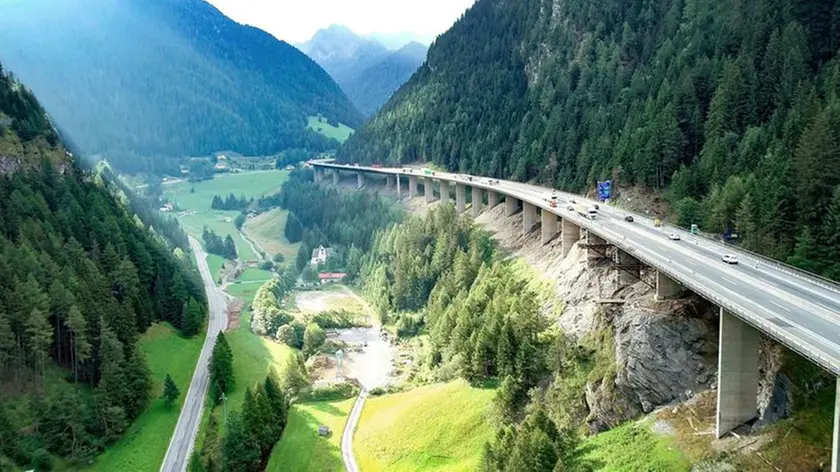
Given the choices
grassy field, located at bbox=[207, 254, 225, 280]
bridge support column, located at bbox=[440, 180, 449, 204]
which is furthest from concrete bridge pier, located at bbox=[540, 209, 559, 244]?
grassy field, located at bbox=[207, 254, 225, 280]

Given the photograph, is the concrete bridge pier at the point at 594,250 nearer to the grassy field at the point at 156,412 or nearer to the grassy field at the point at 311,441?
the grassy field at the point at 311,441

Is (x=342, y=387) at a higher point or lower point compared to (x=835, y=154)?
lower

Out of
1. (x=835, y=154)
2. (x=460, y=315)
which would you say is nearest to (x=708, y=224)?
(x=835, y=154)

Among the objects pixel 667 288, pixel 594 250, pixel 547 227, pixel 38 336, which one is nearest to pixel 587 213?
pixel 547 227

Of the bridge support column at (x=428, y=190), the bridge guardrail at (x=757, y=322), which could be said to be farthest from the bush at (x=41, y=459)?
the bridge support column at (x=428, y=190)

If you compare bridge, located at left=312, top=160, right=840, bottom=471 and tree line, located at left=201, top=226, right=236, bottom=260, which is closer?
bridge, located at left=312, top=160, right=840, bottom=471

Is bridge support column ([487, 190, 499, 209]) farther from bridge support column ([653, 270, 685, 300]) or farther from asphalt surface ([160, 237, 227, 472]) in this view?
bridge support column ([653, 270, 685, 300])

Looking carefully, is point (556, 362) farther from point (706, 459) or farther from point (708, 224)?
point (708, 224)
